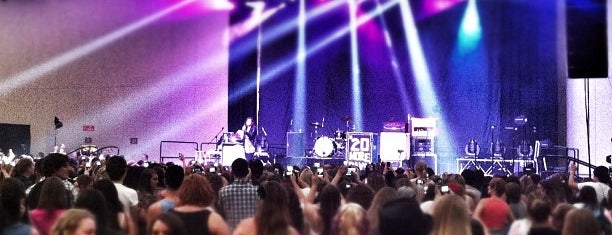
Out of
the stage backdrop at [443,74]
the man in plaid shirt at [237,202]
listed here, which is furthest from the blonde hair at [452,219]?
the stage backdrop at [443,74]

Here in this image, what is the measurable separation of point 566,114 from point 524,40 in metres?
2.12

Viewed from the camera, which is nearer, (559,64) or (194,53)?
(559,64)

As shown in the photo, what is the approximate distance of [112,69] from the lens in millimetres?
23188

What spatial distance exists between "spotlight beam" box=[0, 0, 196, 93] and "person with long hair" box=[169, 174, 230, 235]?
18.7 metres

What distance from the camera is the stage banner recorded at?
18719 millimetres

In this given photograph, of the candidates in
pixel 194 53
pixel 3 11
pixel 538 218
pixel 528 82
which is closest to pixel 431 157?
pixel 528 82

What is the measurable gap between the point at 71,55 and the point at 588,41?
1589 centimetres

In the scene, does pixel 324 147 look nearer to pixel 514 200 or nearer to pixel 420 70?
pixel 420 70

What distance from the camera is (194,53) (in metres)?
22.7

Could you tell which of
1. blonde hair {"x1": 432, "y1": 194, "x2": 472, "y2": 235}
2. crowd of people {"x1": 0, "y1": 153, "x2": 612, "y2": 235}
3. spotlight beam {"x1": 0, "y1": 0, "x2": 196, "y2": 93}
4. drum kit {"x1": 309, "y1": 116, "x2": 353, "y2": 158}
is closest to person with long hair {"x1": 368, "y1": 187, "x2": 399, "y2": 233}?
crowd of people {"x1": 0, "y1": 153, "x2": 612, "y2": 235}

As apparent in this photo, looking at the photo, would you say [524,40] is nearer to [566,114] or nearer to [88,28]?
[566,114]

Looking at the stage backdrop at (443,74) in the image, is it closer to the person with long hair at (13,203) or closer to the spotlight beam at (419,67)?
the spotlight beam at (419,67)

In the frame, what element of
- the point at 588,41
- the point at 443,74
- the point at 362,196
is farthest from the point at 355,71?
the point at 362,196

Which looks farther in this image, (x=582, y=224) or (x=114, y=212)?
(x=114, y=212)
